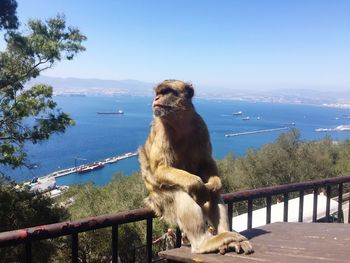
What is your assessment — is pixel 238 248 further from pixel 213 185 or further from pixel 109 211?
pixel 109 211

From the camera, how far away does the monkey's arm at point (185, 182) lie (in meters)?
3.02

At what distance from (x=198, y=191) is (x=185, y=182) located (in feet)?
0.42

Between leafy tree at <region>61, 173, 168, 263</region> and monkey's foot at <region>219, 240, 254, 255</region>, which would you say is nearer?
monkey's foot at <region>219, 240, 254, 255</region>

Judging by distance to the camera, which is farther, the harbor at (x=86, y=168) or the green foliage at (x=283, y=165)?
the harbor at (x=86, y=168)

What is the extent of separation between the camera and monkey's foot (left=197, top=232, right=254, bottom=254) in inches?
95.7

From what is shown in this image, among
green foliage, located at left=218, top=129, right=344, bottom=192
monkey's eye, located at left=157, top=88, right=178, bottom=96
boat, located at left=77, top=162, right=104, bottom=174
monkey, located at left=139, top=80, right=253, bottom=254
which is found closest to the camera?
monkey, located at left=139, top=80, right=253, bottom=254

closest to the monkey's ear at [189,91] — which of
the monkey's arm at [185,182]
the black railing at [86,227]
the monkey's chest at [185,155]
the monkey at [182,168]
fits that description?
the monkey at [182,168]

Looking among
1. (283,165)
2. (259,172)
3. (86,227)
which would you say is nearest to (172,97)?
(86,227)

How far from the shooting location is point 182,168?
10.9ft

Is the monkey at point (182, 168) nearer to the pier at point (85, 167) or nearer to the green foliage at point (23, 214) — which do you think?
the green foliage at point (23, 214)

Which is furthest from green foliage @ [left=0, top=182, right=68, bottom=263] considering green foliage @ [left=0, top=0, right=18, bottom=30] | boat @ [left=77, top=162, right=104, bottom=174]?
boat @ [left=77, top=162, right=104, bottom=174]

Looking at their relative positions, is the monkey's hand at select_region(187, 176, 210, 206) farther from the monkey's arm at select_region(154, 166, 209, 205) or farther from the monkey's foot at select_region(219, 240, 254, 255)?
the monkey's foot at select_region(219, 240, 254, 255)

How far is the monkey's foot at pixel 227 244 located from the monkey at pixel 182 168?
15mm

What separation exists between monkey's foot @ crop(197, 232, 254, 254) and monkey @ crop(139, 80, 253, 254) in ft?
0.05
